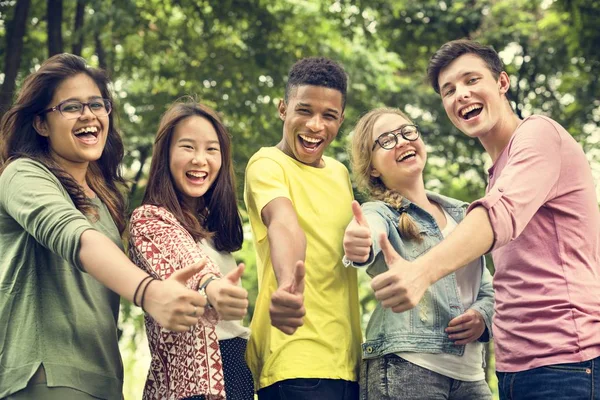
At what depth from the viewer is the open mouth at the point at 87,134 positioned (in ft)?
11.5

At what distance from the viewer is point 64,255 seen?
9.29ft

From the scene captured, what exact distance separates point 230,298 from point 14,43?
21.2 feet

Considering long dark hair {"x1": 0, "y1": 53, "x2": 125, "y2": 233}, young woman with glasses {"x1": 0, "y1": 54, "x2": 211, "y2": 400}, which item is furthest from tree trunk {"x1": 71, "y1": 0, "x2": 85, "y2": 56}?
young woman with glasses {"x1": 0, "y1": 54, "x2": 211, "y2": 400}

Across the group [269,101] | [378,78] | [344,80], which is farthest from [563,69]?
[344,80]

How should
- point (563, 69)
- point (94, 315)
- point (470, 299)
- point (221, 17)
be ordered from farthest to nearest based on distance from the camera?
point (563, 69), point (221, 17), point (470, 299), point (94, 315)

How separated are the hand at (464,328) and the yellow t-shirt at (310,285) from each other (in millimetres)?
454

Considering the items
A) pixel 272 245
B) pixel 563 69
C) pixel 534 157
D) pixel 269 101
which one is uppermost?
pixel 563 69

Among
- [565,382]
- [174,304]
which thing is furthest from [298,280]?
[565,382]

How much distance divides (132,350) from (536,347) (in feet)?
44.3

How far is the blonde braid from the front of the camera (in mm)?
3654

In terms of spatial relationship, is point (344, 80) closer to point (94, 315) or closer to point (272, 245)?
point (272, 245)

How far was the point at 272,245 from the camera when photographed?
3.41 metres

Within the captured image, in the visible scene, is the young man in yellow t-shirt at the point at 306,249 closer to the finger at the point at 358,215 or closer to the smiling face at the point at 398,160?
the smiling face at the point at 398,160

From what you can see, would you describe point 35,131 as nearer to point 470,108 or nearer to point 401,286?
point 401,286
